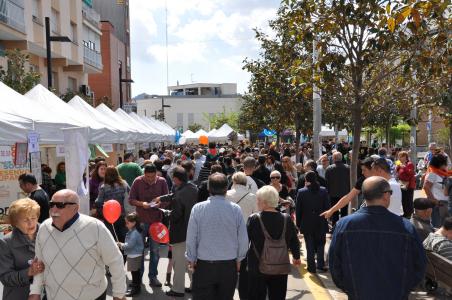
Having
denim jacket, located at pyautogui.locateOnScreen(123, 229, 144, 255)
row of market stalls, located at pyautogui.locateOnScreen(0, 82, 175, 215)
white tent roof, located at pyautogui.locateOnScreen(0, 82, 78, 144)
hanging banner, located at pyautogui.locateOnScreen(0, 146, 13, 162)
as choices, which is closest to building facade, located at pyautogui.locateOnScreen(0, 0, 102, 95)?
white tent roof, located at pyautogui.locateOnScreen(0, 82, 78, 144)

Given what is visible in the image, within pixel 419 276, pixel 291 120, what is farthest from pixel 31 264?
pixel 291 120

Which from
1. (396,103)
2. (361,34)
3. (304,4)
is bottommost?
(396,103)

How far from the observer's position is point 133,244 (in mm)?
7262

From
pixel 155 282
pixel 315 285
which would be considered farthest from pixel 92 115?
pixel 315 285

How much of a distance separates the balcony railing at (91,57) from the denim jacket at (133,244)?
84.7 ft

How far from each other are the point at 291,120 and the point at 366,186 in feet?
47.1

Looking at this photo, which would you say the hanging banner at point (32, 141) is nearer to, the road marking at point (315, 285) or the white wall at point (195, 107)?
the road marking at point (315, 285)

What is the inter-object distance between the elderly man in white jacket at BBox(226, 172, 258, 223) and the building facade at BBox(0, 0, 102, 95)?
54.2ft

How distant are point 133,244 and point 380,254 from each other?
4314 mm

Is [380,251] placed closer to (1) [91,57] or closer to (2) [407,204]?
(2) [407,204]

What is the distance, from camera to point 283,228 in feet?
17.6

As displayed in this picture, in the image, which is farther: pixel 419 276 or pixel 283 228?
pixel 283 228

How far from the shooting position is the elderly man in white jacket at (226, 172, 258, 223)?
6.68 m

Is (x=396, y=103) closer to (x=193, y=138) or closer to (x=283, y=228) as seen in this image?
(x=283, y=228)
